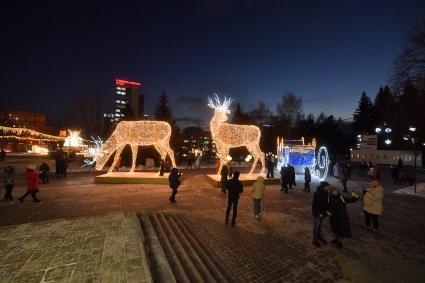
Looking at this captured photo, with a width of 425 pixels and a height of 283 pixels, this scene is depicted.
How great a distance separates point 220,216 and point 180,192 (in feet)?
13.9

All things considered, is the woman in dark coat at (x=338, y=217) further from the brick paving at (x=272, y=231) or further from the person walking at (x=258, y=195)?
the person walking at (x=258, y=195)

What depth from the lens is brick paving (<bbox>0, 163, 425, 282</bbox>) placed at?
15.6 feet

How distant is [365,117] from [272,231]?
177 ft

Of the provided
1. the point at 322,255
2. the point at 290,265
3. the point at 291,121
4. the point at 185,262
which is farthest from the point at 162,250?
the point at 291,121

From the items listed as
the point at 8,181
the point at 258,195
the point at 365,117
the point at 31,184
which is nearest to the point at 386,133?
the point at 365,117

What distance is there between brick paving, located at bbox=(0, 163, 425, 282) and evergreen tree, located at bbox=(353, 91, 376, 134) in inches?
1770

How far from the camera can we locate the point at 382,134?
43719 mm

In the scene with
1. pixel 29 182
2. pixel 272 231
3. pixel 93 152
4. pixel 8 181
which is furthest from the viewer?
pixel 93 152

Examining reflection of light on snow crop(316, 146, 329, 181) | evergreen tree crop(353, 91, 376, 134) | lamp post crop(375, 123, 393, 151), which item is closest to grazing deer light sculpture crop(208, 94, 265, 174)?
reflection of light on snow crop(316, 146, 329, 181)

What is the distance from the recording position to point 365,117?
51219mm

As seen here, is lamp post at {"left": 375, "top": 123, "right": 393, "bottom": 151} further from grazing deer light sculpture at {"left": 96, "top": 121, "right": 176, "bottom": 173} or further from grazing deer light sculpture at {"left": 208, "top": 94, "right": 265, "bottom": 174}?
grazing deer light sculpture at {"left": 96, "top": 121, "right": 176, "bottom": 173}

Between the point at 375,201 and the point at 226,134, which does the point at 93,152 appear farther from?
the point at 375,201

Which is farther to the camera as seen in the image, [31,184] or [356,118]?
[356,118]

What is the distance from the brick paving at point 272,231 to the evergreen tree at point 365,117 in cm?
4495
